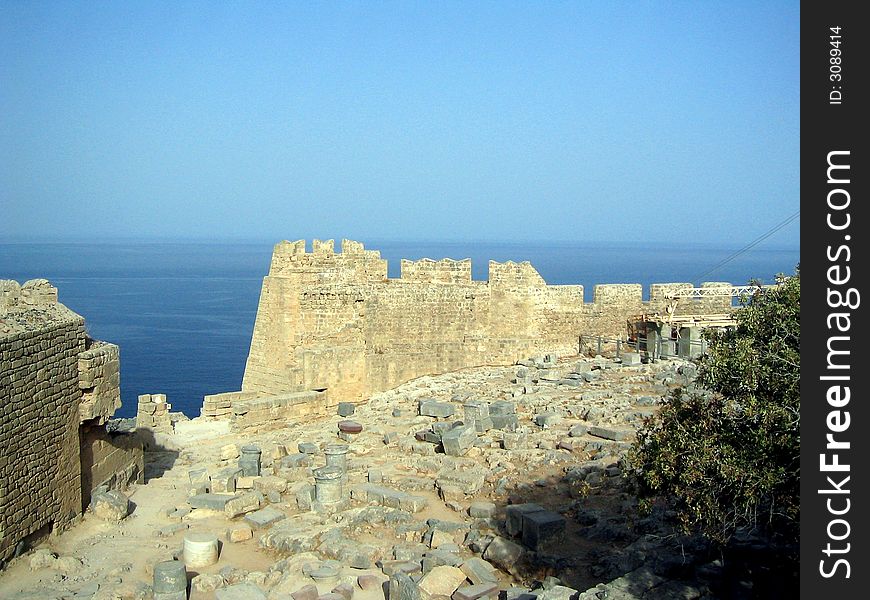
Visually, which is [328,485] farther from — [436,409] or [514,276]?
[514,276]

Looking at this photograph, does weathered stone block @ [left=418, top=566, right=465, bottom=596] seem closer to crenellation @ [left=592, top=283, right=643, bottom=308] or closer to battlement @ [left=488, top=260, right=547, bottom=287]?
battlement @ [left=488, top=260, right=547, bottom=287]

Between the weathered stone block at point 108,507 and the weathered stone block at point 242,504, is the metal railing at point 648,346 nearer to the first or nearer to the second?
the weathered stone block at point 242,504

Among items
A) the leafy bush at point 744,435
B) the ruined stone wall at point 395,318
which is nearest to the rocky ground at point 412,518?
the leafy bush at point 744,435

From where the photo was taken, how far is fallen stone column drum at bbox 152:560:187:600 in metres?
9.09

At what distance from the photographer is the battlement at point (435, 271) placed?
2061 centimetres

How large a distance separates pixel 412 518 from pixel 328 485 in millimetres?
1428

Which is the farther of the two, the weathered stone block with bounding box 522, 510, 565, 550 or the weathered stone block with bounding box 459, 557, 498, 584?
the weathered stone block with bounding box 522, 510, 565, 550

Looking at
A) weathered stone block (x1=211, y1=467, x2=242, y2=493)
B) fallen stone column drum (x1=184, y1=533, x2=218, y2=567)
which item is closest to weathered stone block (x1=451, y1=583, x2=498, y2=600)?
fallen stone column drum (x1=184, y1=533, x2=218, y2=567)

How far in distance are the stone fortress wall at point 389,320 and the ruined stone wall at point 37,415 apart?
588 cm

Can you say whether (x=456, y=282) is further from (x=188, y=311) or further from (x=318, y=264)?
(x=188, y=311)
